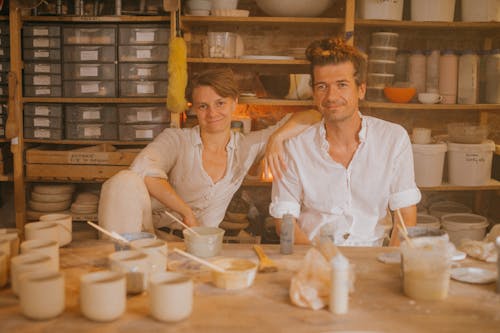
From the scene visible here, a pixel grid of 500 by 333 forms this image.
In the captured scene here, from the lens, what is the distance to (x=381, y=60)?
11.9ft

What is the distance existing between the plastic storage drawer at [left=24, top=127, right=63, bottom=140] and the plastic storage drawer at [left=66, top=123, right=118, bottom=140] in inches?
3.0

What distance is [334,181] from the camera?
7.66ft

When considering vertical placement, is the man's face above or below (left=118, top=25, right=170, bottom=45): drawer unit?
below

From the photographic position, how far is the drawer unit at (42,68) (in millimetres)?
3742

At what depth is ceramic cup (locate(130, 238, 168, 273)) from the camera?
1517 mm

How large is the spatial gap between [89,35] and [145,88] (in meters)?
0.51

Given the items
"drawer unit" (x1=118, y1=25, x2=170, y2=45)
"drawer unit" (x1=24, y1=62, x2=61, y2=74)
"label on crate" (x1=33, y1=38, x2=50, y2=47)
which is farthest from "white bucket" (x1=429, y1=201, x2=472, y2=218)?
"label on crate" (x1=33, y1=38, x2=50, y2=47)

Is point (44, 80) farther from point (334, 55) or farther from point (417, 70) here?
point (417, 70)

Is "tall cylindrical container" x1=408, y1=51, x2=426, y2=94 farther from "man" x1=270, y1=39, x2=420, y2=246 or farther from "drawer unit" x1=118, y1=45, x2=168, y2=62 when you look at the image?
"drawer unit" x1=118, y1=45, x2=168, y2=62

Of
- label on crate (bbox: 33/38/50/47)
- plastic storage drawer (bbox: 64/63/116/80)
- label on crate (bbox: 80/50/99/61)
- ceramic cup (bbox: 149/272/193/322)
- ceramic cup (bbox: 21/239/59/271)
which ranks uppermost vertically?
label on crate (bbox: 33/38/50/47)

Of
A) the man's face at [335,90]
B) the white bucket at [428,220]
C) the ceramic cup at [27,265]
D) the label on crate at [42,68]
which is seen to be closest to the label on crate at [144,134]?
the label on crate at [42,68]

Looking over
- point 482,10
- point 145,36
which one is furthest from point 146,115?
point 482,10

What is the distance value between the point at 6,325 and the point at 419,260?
0.99m

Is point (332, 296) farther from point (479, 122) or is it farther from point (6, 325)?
point (479, 122)
